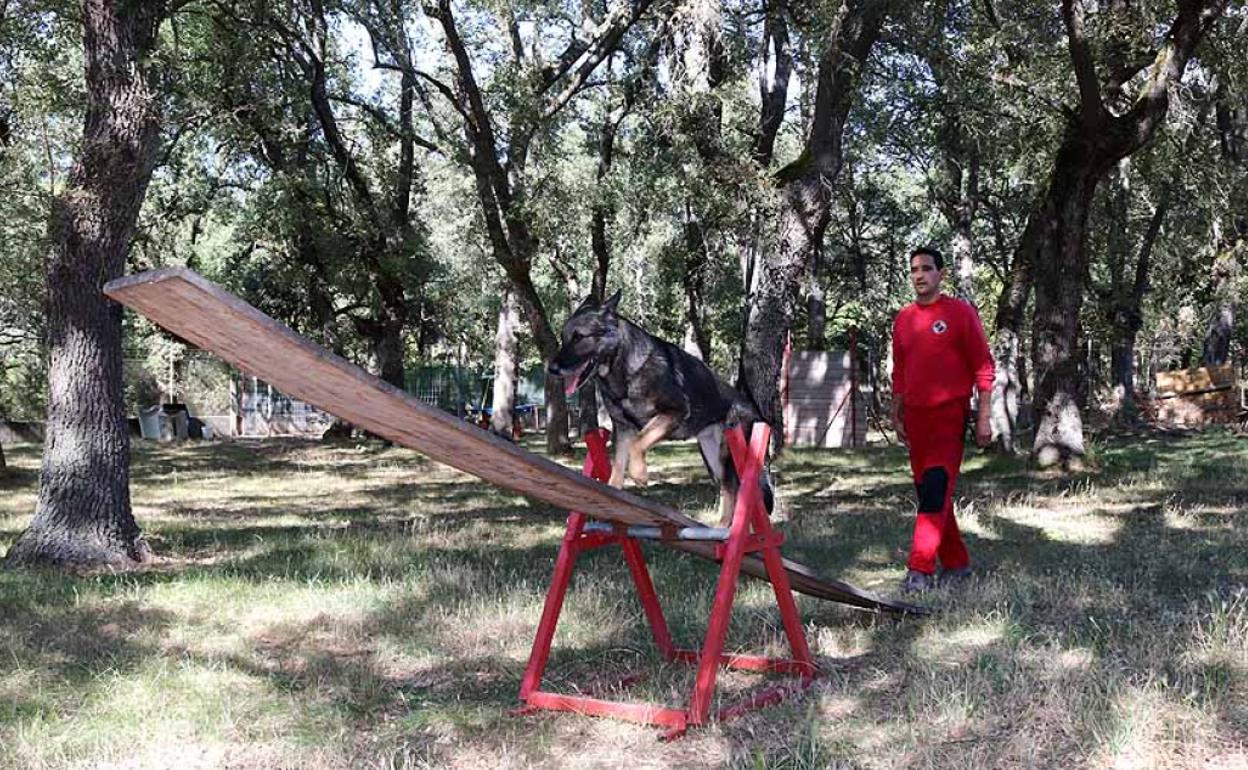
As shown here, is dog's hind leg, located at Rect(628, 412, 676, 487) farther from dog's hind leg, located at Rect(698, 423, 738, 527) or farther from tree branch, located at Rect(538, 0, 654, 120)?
tree branch, located at Rect(538, 0, 654, 120)

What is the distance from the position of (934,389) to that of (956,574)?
126cm

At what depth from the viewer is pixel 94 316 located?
8.66 metres

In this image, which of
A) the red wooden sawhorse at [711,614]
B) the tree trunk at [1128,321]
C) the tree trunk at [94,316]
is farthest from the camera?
the tree trunk at [1128,321]

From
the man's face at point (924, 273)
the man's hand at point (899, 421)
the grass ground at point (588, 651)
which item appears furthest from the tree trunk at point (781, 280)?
the man's face at point (924, 273)

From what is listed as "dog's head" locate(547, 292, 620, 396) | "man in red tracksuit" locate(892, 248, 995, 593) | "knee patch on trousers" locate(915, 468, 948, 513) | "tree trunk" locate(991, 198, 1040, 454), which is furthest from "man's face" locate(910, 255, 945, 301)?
"tree trunk" locate(991, 198, 1040, 454)

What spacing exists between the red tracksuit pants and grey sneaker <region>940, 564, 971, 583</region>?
285 mm

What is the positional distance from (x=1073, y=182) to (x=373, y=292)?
16.5 meters

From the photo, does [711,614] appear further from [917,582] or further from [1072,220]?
[1072,220]

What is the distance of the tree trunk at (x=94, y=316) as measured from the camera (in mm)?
8492

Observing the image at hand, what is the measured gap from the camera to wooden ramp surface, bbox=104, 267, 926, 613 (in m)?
3.06

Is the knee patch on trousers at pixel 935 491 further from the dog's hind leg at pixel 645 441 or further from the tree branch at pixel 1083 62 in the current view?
the tree branch at pixel 1083 62

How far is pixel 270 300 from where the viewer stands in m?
31.8

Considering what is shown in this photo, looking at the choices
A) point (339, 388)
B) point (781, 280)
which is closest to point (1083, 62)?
point (781, 280)

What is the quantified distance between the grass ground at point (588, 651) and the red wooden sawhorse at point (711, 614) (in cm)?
9
